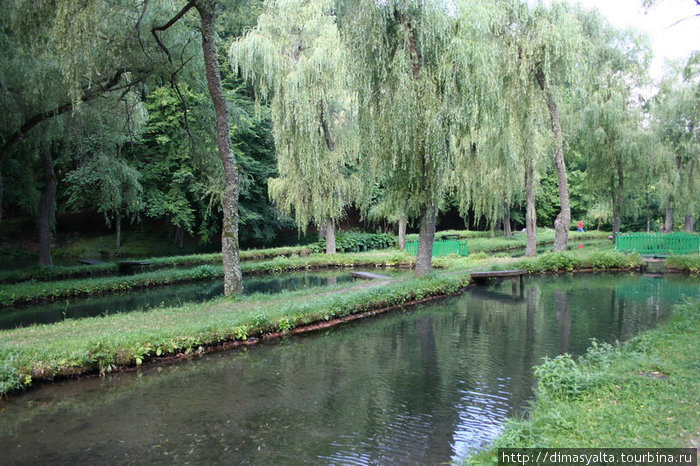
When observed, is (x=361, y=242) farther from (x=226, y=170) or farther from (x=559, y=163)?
(x=226, y=170)

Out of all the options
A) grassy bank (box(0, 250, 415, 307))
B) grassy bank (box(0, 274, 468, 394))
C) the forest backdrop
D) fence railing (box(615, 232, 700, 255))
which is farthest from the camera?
fence railing (box(615, 232, 700, 255))

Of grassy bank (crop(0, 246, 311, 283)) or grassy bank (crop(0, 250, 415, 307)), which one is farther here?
grassy bank (crop(0, 246, 311, 283))

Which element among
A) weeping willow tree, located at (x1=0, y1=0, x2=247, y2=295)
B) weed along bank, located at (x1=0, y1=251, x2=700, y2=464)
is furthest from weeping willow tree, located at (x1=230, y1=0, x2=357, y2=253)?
weed along bank, located at (x1=0, y1=251, x2=700, y2=464)

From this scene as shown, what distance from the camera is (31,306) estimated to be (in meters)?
14.1

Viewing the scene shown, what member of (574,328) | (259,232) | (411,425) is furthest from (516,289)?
(259,232)

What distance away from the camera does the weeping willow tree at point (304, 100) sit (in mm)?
20562

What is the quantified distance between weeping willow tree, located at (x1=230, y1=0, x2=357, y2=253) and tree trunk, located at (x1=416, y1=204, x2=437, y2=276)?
791cm

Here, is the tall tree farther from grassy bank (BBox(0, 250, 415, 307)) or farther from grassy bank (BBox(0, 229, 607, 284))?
grassy bank (BBox(0, 229, 607, 284))

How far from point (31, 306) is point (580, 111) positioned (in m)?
23.8

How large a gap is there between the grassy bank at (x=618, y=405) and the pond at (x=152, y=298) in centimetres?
975

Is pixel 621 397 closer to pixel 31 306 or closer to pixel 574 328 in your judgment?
pixel 574 328

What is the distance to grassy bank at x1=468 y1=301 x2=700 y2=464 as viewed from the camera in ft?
13.5

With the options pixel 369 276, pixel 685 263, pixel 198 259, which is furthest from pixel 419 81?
pixel 198 259

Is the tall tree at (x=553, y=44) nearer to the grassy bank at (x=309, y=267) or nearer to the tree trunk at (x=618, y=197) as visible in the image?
the grassy bank at (x=309, y=267)
